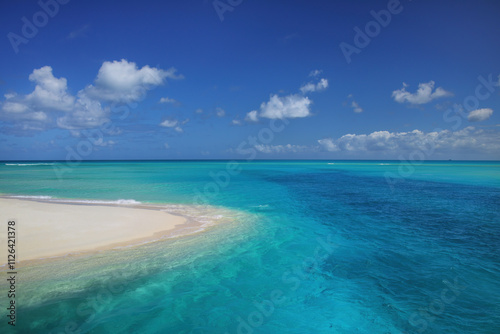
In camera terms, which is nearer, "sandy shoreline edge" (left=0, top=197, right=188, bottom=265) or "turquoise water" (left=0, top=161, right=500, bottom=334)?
"turquoise water" (left=0, top=161, right=500, bottom=334)

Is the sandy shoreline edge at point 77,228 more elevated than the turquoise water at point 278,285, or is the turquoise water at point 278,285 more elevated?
the sandy shoreline edge at point 77,228

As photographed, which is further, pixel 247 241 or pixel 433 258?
pixel 247 241

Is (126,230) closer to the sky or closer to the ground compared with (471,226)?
closer to the sky

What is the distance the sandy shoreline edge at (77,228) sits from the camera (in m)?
9.21

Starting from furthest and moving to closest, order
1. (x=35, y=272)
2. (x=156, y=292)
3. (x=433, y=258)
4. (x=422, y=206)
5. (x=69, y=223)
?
(x=422, y=206)
(x=69, y=223)
(x=433, y=258)
(x=35, y=272)
(x=156, y=292)

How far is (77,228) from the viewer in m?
11.4

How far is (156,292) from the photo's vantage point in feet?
22.0

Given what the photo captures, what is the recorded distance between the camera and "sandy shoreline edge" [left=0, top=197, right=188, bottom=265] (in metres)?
9.21

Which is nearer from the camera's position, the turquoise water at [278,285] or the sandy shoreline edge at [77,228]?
the turquoise water at [278,285]

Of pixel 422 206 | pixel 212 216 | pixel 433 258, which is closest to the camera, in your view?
pixel 433 258

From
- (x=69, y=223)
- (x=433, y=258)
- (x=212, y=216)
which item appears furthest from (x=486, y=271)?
(x=69, y=223)

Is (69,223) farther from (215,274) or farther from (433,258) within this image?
(433,258)

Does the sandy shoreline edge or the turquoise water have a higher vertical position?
the sandy shoreline edge

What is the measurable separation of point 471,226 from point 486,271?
21.0 feet
